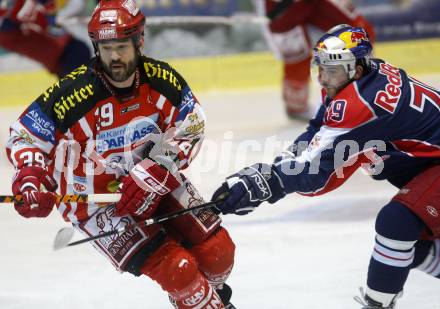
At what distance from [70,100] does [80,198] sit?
0.33 meters

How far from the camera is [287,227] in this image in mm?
4297

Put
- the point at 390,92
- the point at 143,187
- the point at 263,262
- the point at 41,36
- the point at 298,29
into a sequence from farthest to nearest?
1. the point at 298,29
2. the point at 41,36
3. the point at 263,262
4. the point at 390,92
5. the point at 143,187

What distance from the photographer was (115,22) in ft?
8.96

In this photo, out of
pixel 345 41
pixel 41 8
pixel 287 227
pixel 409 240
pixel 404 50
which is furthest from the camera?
pixel 404 50

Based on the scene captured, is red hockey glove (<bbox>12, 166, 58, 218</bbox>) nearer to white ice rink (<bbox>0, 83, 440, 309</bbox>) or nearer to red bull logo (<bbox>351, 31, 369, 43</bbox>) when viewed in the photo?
white ice rink (<bbox>0, 83, 440, 309</bbox>)

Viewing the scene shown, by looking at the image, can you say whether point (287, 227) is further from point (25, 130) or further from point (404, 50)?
point (404, 50)

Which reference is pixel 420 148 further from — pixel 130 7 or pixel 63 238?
pixel 63 238

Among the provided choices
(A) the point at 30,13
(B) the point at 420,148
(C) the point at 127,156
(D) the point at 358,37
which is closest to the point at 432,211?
(B) the point at 420,148

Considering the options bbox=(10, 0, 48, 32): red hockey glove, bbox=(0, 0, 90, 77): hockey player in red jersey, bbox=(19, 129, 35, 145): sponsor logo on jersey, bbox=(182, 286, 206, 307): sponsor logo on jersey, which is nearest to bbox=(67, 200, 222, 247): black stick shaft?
bbox=(182, 286, 206, 307): sponsor logo on jersey

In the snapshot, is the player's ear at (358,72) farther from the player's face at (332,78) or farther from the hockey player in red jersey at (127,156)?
the hockey player in red jersey at (127,156)

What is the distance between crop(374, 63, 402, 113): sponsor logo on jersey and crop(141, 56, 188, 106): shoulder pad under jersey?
68 cm

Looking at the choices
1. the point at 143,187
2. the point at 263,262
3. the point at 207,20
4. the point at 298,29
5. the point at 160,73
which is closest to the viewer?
the point at 143,187

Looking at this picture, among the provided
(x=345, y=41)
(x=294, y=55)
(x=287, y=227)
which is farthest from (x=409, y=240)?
(x=294, y=55)

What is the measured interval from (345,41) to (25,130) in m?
1.14
